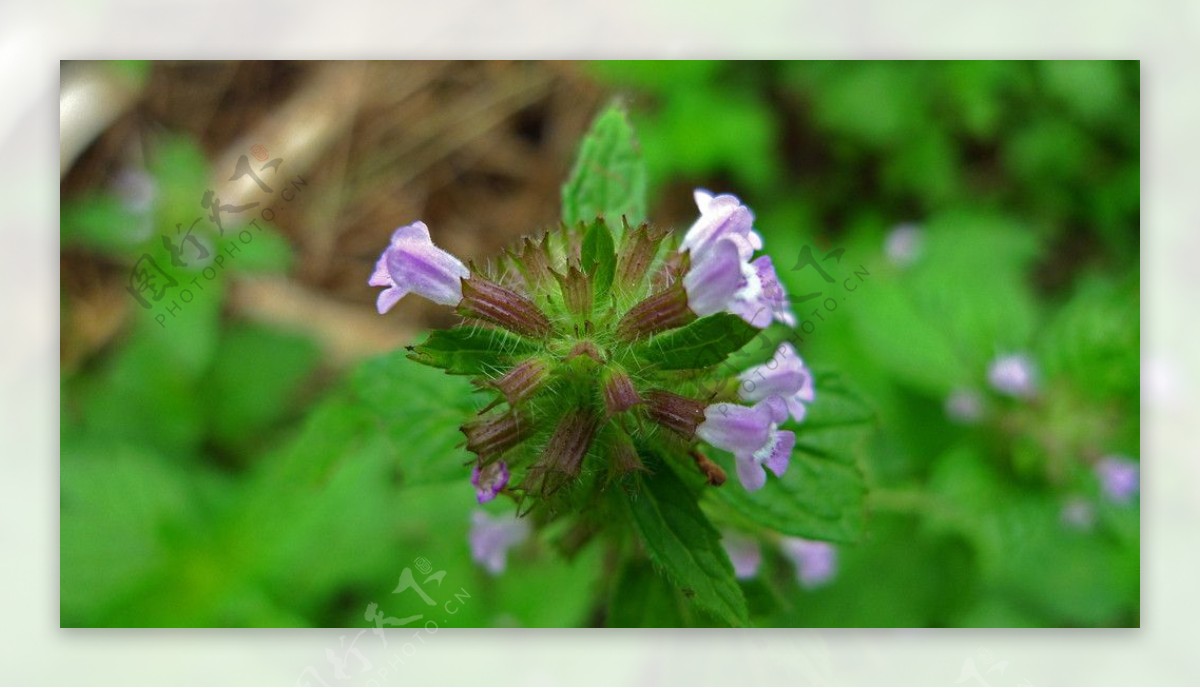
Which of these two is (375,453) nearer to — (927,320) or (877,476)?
(877,476)

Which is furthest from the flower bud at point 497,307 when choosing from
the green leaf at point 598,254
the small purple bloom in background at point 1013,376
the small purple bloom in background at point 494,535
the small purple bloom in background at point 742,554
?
the small purple bloom in background at point 1013,376

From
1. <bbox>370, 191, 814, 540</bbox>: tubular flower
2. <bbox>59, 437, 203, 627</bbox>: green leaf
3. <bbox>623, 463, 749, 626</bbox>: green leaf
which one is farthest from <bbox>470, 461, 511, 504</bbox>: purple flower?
<bbox>59, 437, 203, 627</bbox>: green leaf

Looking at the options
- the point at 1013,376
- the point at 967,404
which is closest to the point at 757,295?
the point at 1013,376

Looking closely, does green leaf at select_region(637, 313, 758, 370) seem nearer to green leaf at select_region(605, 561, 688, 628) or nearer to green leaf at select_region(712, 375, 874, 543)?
green leaf at select_region(712, 375, 874, 543)

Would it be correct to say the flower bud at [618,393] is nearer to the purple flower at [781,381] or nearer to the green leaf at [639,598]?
the purple flower at [781,381]

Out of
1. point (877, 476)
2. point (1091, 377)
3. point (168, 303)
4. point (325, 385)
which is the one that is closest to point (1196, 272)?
point (1091, 377)

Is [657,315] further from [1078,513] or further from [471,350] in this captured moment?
[1078,513]

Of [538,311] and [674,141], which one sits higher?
[674,141]

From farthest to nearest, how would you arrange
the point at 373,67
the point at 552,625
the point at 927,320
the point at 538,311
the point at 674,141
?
the point at 373,67, the point at 674,141, the point at 927,320, the point at 552,625, the point at 538,311
